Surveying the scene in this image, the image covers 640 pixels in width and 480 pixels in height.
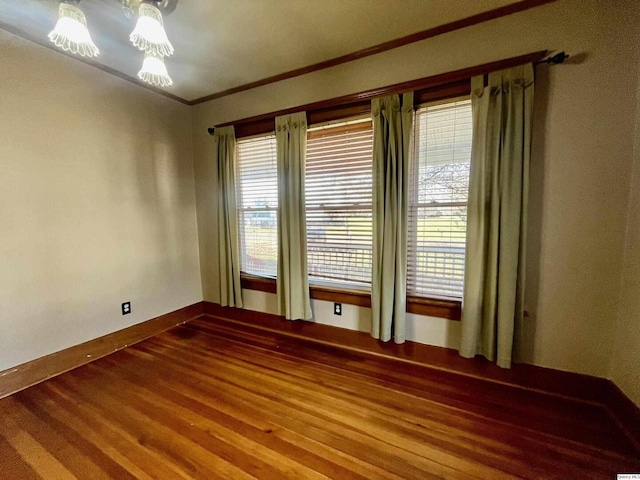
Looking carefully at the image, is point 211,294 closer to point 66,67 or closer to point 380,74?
point 66,67

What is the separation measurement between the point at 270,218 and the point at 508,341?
2345 mm

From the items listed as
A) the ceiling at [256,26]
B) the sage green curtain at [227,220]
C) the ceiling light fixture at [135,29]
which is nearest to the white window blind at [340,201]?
the ceiling at [256,26]

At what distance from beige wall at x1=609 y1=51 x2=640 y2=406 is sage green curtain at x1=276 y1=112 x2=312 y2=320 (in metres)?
2.22

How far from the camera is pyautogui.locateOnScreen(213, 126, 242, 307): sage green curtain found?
3.02 m

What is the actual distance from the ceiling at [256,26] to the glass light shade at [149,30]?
538 millimetres

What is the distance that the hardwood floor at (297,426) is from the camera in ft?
4.49

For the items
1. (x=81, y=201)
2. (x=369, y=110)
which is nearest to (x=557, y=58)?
(x=369, y=110)

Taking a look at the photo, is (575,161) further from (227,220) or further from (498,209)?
(227,220)

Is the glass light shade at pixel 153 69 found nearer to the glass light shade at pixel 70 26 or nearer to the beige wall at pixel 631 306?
the glass light shade at pixel 70 26

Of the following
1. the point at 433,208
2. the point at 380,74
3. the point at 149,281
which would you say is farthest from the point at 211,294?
the point at 380,74

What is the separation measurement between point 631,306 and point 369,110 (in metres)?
2.19

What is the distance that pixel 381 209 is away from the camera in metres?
2.22

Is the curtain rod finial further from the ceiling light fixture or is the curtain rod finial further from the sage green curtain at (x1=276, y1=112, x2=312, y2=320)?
the ceiling light fixture

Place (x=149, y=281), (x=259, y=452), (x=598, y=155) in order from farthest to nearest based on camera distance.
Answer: (x=149, y=281) → (x=598, y=155) → (x=259, y=452)
